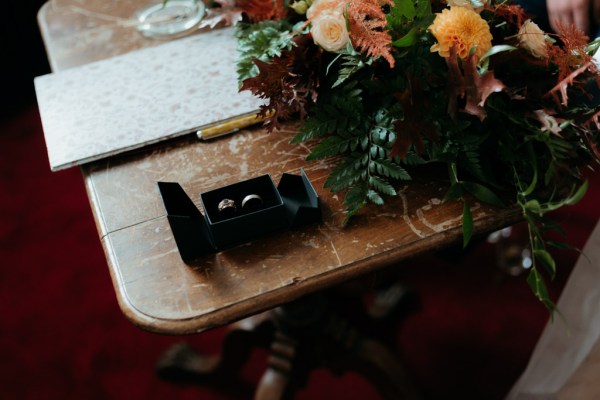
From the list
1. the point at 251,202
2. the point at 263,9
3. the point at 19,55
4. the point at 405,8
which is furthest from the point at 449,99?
the point at 19,55

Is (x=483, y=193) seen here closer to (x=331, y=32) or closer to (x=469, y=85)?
(x=469, y=85)

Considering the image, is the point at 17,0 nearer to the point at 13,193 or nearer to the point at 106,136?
the point at 13,193

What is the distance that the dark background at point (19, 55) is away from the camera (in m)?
2.03

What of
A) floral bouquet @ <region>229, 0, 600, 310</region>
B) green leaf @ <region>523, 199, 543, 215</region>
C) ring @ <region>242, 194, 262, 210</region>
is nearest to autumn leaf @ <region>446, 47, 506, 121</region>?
floral bouquet @ <region>229, 0, 600, 310</region>

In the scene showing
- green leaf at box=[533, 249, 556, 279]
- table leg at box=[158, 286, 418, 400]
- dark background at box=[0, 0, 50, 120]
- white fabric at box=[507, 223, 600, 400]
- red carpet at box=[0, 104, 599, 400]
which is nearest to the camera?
green leaf at box=[533, 249, 556, 279]

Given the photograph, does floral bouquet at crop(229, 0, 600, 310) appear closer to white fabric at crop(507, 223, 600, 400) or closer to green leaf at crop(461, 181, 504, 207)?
green leaf at crop(461, 181, 504, 207)

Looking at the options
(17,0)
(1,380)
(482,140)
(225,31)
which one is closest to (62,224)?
(1,380)

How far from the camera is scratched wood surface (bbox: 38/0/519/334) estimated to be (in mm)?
699

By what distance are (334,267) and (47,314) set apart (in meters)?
1.15

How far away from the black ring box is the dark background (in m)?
1.62

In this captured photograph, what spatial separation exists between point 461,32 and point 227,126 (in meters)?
0.37

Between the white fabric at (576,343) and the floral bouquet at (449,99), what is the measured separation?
0.64 feet

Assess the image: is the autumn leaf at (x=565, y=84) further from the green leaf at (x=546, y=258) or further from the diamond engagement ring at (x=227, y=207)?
the diamond engagement ring at (x=227, y=207)

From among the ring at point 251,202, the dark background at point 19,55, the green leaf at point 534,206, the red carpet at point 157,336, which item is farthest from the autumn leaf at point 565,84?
the dark background at point 19,55
